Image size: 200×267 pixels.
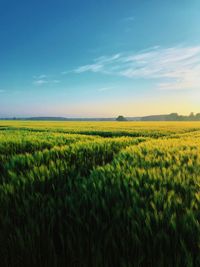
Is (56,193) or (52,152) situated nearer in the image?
(56,193)

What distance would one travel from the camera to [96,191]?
7.95 feet

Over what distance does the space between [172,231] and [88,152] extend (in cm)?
434

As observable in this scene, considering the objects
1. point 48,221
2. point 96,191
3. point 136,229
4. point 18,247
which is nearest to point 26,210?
point 48,221

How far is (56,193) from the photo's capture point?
2705mm

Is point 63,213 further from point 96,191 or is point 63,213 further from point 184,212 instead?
point 184,212

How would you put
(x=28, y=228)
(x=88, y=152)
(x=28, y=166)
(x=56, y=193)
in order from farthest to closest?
(x=88, y=152) → (x=28, y=166) → (x=56, y=193) → (x=28, y=228)

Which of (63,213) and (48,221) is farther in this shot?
(63,213)

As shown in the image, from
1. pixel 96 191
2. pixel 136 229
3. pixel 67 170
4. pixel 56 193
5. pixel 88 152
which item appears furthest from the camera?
pixel 88 152

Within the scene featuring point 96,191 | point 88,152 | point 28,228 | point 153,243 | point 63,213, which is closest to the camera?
point 153,243

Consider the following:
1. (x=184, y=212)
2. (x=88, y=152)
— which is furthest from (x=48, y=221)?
(x=88, y=152)

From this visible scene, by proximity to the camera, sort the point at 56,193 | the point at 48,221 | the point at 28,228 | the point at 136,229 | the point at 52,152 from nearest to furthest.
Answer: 1. the point at 136,229
2. the point at 28,228
3. the point at 48,221
4. the point at 56,193
5. the point at 52,152

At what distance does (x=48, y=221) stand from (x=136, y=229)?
77 cm

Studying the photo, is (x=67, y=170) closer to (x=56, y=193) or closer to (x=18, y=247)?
(x=56, y=193)

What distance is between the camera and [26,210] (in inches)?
81.8
